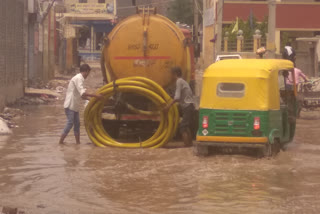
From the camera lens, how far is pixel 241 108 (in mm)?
13789

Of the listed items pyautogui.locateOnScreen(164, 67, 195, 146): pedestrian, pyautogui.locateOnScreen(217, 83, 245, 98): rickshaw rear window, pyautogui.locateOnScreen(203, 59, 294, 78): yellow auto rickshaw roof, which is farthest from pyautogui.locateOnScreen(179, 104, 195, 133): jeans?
pyautogui.locateOnScreen(217, 83, 245, 98): rickshaw rear window

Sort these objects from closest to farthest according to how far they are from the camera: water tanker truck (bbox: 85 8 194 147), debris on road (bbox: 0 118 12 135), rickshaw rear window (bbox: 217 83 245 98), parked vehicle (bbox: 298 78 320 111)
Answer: rickshaw rear window (bbox: 217 83 245 98), water tanker truck (bbox: 85 8 194 147), debris on road (bbox: 0 118 12 135), parked vehicle (bbox: 298 78 320 111)

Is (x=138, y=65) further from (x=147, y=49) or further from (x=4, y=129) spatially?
(x=4, y=129)

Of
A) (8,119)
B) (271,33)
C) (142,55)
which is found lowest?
(8,119)

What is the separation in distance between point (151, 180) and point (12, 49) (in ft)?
51.0

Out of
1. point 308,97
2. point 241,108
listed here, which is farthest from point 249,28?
point 241,108

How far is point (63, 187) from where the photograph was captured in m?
11.2

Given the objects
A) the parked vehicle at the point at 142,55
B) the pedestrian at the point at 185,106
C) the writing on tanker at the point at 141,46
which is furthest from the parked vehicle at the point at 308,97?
the pedestrian at the point at 185,106

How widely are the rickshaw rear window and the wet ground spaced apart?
109cm

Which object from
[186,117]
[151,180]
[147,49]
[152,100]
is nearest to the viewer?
[151,180]

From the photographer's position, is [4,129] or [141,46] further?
[4,129]

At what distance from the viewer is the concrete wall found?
78.9ft

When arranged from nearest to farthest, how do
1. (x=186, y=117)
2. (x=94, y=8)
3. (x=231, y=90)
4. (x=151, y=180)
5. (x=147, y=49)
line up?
(x=151, y=180)
(x=231, y=90)
(x=186, y=117)
(x=147, y=49)
(x=94, y=8)

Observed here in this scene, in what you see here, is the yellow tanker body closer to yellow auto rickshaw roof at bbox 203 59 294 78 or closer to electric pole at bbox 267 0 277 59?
yellow auto rickshaw roof at bbox 203 59 294 78
